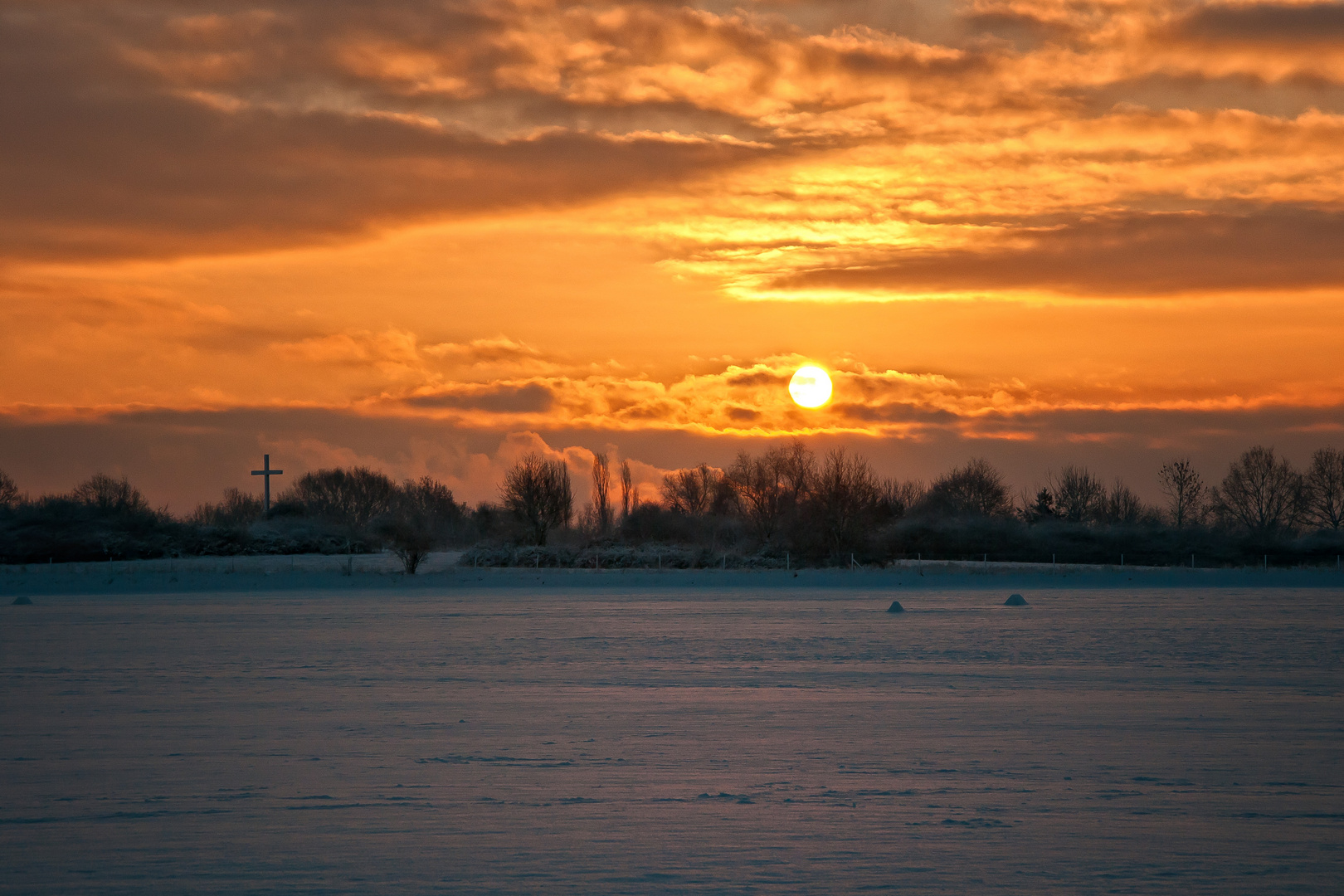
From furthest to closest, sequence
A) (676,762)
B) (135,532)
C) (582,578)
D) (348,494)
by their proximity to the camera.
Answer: (348,494)
(135,532)
(582,578)
(676,762)

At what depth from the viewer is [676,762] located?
31.8ft

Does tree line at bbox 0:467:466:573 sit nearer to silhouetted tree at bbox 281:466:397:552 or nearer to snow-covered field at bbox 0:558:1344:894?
silhouetted tree at bbox 281:466:397:552

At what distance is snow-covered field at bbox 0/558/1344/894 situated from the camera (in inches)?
A: 265

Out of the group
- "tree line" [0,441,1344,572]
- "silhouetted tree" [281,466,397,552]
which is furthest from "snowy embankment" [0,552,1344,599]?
"silhouetted tree" [281,466,397,552]

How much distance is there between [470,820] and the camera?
25.5 feet

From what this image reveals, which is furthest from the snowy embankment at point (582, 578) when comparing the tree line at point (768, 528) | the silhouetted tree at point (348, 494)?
the silhouetted tree at point (348, 494)

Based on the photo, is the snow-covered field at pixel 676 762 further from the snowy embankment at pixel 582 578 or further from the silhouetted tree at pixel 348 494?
the silhouetted tree at pixel 348 494

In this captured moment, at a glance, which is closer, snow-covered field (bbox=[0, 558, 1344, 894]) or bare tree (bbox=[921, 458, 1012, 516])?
snow-covered field (bbox=[0, 558, 1344, 894])

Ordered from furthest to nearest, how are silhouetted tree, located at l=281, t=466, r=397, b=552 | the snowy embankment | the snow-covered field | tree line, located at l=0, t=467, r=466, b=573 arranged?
silhouetted tree, located at l=281, t=466, r=397, b=552 → tree line, located at l=0, t=467, r=466, b=573 → the snowy embankment → the snow-covered field

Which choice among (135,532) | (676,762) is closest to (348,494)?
(135,532)

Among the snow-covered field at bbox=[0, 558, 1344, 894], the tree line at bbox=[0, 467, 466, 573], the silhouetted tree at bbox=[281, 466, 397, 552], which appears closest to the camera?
the snow-covered field at bbox=[0, 558, 1344, 894]

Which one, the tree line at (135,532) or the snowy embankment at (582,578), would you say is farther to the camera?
the tree line at (135,532)

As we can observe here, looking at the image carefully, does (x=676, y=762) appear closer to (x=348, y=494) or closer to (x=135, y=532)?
(x=135, y=532)

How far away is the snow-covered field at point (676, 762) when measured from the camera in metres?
6.72
